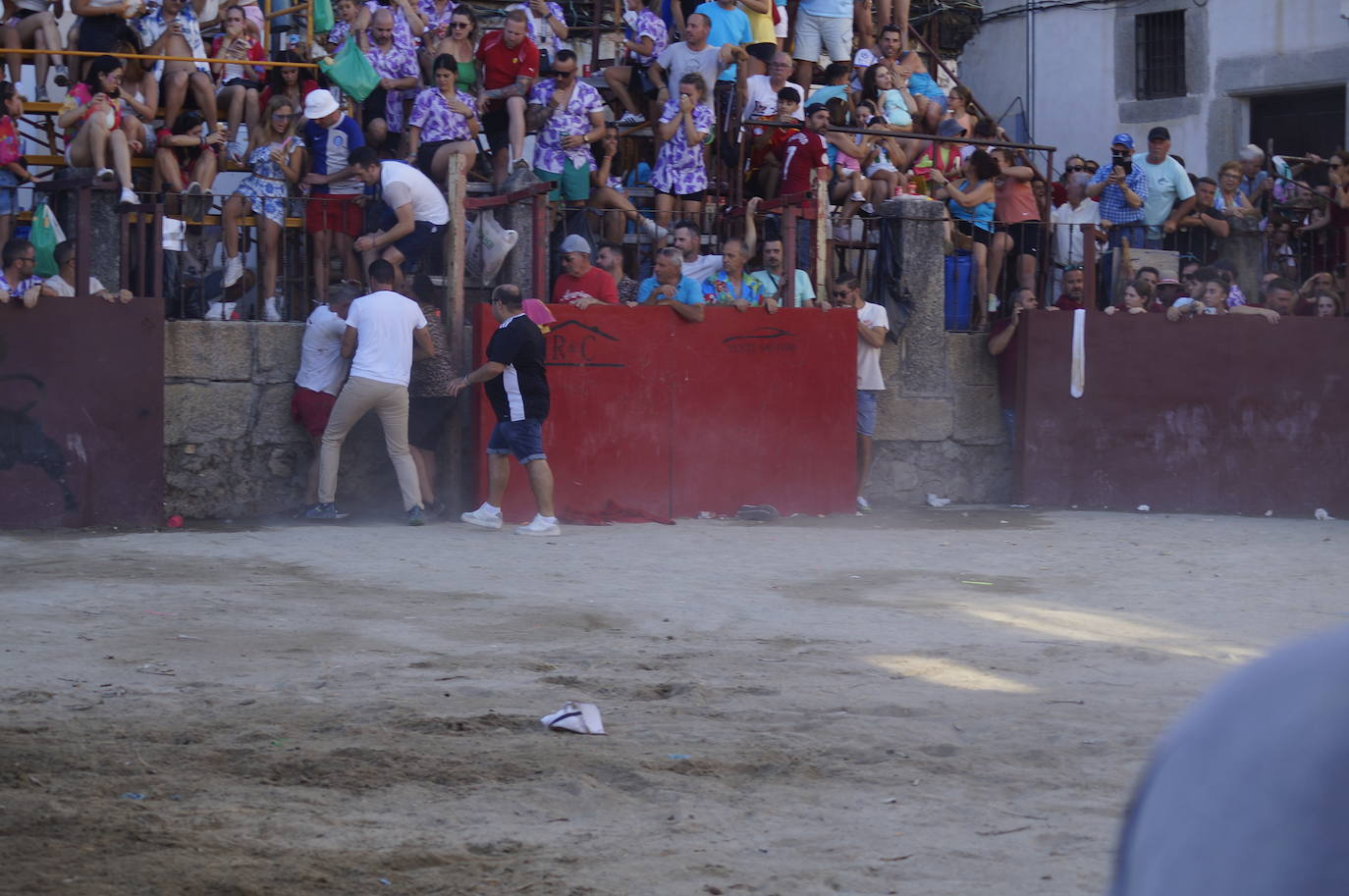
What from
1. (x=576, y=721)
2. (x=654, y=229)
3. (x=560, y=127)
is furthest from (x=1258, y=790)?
(x=654, y=229)

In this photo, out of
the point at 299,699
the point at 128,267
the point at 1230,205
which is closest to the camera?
the point at 299,699

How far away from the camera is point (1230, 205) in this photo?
14.9 meters

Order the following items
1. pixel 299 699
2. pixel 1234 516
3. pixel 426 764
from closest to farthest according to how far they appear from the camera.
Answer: pixel 426 764 → pixel 299 699 → pixel 1234 516

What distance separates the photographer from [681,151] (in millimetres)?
13633

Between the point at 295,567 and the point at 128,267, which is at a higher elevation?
the point at 128,267

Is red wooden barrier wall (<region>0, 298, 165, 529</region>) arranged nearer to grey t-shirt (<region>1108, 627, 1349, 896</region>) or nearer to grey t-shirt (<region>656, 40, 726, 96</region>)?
grey t-shirt (<region>656, 40, 726, 96</region>)

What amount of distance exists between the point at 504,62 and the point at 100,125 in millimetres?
3352

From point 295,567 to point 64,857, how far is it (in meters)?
5.44

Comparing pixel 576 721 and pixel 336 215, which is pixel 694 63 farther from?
pixel 576 721

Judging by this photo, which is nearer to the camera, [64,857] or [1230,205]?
[64,857]

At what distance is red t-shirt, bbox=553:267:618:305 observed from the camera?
1232 cm

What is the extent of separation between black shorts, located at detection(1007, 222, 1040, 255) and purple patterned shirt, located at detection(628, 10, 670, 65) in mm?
3545

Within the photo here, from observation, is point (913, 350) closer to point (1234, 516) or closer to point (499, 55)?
point (1234, 516)

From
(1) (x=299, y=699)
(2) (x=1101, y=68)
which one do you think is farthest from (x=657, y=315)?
(2) (x=1101, y=68)
